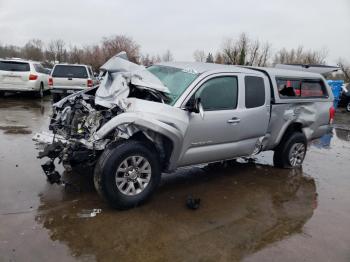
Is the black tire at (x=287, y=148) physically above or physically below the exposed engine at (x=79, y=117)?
below

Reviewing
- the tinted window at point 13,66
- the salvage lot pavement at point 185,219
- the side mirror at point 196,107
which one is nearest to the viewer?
the salvage lot pavement at point 185,219

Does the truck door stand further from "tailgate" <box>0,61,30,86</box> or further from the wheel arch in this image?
"tailgate" <box>0,61,30,86</box>

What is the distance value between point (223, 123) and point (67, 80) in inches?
414

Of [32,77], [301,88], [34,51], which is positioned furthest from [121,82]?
[34,51]

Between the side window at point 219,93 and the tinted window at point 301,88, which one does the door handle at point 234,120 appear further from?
the tinted window at point 301,88

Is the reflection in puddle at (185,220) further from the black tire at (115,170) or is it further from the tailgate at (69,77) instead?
→ the tailgate at (69,77)

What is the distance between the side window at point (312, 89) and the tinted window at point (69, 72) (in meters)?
9.84

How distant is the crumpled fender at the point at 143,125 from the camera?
4.35 meters

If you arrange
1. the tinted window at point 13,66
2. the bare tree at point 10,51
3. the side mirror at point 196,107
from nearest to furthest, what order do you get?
the side mirror at point 196,107 → the tinted window at point 13,66 → the bare tree at point 10,51

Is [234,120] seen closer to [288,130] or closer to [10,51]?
[288,130]

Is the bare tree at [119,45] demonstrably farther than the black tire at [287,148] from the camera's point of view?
Yes

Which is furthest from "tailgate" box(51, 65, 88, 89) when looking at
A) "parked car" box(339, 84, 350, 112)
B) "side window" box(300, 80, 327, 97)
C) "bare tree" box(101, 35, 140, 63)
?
"bare tree" box(101, 35, 140, 63)

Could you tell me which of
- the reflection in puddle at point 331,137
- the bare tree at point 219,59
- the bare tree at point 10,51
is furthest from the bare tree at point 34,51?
the reflection in puddle at point 331,137

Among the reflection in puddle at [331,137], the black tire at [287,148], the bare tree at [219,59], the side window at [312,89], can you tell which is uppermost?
the bare tree at [219,59]
